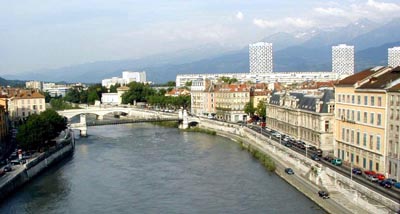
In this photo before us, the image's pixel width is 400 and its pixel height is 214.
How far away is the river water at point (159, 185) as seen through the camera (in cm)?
2489

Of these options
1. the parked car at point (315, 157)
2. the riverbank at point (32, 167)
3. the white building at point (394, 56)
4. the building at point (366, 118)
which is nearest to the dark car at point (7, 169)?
the riverbank at point (32, 167)

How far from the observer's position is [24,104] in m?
59.0

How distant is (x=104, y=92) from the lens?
119 metres

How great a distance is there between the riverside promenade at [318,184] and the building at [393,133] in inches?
109

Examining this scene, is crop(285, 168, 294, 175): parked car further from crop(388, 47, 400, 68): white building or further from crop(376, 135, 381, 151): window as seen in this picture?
crop(388, 47, 400, 68): white building

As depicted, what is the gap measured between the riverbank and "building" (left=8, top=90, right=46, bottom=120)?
54.7 ft

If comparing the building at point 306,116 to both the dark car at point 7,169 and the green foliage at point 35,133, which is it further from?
the dark car at point 7,169

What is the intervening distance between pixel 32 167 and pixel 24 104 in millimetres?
28815

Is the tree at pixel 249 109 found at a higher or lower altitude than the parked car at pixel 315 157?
higher

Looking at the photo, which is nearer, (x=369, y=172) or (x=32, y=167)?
(x=369, y=172)

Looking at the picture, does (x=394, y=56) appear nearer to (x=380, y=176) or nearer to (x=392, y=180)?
(x=380, y=176)

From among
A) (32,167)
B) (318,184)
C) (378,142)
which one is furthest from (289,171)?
(32,167)

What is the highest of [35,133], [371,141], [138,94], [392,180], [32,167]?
[138,94]

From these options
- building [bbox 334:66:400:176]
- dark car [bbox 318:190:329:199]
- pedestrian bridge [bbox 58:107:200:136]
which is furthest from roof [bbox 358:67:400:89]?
pedestrian bridge [bbox 58:107:200:136]
